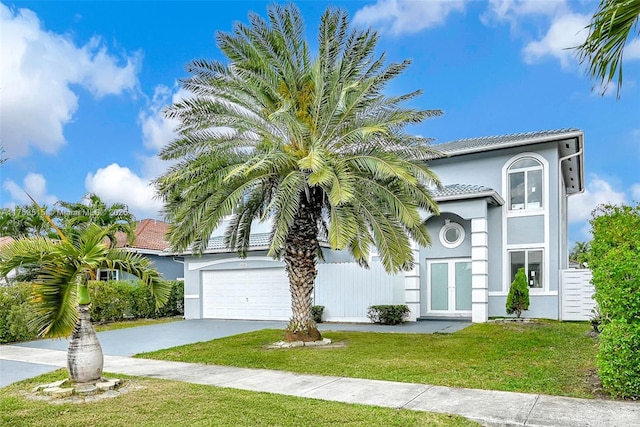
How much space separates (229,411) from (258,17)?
9055 mm

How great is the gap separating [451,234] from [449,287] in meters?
2.06

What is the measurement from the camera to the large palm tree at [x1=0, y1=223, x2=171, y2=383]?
693 centimetres

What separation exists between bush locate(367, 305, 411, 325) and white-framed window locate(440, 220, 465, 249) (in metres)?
3.21

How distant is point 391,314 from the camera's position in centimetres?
1628

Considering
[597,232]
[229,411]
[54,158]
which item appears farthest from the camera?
[54,158]

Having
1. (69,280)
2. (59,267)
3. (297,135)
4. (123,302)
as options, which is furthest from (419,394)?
(123,302)

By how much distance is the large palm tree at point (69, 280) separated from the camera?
22.7ft

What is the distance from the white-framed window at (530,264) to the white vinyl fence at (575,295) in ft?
2.55

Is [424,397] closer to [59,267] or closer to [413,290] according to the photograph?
[59,267]

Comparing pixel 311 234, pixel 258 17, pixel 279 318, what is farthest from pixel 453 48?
pixel 279 318

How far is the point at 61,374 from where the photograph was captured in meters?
9.02

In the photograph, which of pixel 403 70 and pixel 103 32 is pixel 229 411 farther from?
pixel 103 32

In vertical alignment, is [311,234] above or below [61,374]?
above

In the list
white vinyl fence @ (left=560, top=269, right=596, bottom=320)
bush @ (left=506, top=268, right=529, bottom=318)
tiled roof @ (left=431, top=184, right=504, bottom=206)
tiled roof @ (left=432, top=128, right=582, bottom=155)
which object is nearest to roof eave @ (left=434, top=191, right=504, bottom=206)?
tiled roof @ (left=431, top=184, right=504, bottom=206)
